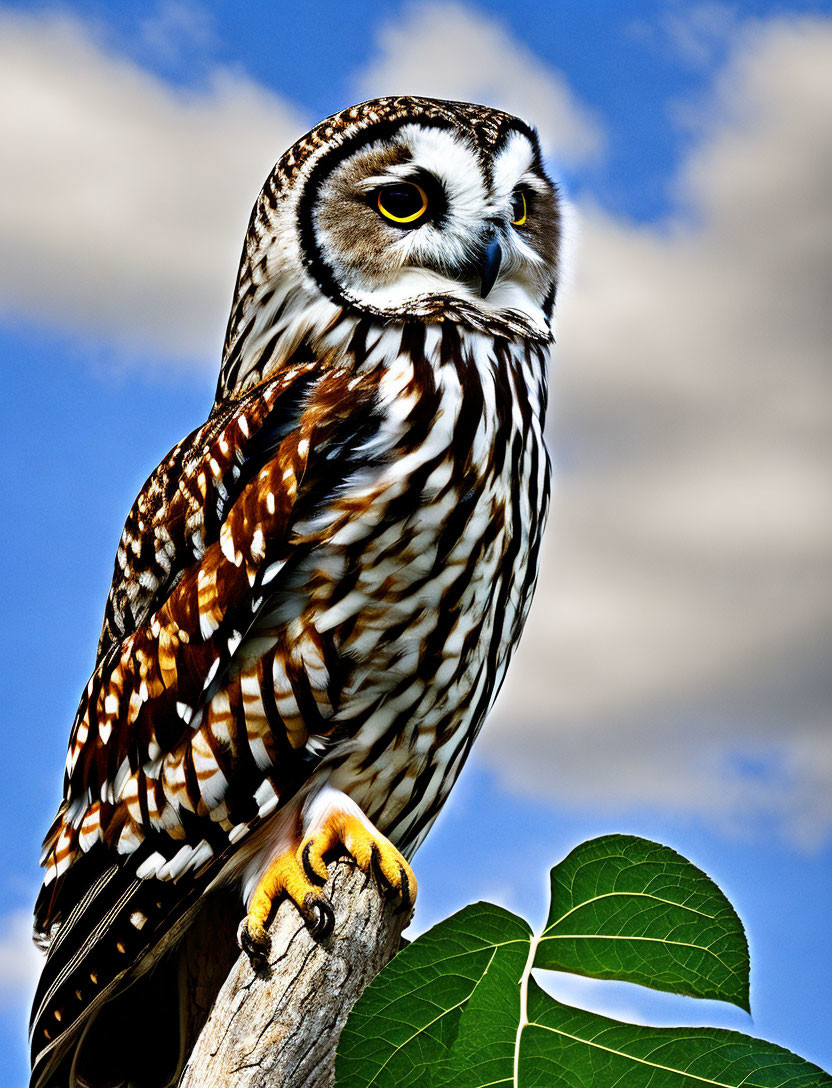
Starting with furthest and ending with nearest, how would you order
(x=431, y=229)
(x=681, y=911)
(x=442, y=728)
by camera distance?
1. (x=431, y=229)
2. (x=442, y=728)
3. (x=681, y=911)

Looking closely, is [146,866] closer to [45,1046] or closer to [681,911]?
[45,1046]

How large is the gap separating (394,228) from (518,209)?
38cm

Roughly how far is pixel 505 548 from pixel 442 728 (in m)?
0.37

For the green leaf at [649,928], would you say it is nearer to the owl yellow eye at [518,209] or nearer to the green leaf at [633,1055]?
the green leaf at [633,1055]

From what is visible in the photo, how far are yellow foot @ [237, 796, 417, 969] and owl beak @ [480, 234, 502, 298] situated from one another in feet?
3.70

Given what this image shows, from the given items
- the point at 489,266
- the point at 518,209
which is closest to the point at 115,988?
the point at 489,266

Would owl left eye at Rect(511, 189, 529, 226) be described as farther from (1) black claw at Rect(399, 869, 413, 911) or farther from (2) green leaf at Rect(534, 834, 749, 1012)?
(2) green leaf at Rect(534, 834, 749, 1012)

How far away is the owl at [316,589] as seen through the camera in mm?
2111

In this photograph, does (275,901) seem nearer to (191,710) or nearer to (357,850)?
(357,850)

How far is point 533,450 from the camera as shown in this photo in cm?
241

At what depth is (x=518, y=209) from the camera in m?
2.74

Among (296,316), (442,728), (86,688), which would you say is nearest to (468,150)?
(296,316)

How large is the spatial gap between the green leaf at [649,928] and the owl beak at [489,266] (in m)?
1.31

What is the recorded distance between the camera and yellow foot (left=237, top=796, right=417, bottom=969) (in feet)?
6.20
